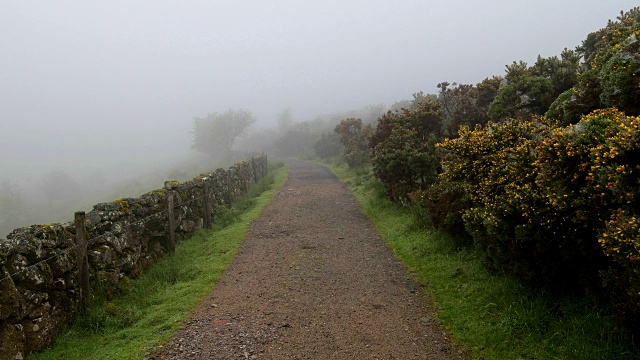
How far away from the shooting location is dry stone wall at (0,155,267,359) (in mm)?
5699

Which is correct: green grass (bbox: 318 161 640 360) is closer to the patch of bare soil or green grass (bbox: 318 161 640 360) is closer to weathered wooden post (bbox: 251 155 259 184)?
the patch of bare soil

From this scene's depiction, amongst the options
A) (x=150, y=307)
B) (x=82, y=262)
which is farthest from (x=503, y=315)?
(x=82, y=262)

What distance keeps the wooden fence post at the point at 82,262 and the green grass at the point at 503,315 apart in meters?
6.15

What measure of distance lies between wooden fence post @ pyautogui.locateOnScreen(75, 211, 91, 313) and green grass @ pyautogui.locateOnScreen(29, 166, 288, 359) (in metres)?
0.26

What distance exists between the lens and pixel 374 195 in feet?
54.2

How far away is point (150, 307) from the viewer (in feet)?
24.4

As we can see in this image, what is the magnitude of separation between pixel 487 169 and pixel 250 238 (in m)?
7.29

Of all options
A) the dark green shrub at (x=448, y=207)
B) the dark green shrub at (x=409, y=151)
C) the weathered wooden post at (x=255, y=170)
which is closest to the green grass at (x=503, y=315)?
the dark green shrub at (x=448, y=207)

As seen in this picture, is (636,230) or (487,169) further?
(487,169)

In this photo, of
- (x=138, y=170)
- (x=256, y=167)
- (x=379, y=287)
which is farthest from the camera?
(x=138, y=170)

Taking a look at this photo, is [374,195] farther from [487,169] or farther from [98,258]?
[98,258]

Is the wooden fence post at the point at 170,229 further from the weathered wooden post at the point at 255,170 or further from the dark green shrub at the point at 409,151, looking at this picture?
the weathered wooden post at the point at 255,170

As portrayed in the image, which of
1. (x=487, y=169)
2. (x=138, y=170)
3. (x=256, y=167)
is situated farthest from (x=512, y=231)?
(x=138, y=170)

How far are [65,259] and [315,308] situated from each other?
4.45 metres
